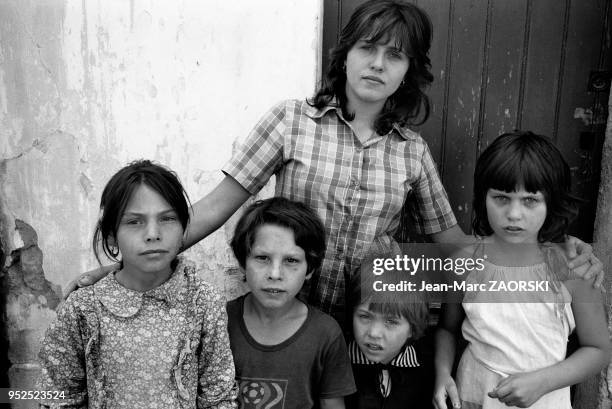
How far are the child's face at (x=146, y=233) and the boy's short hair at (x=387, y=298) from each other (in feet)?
2.08

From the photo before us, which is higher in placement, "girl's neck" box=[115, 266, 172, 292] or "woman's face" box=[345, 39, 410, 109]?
"woman's face" box=[345, 39, 410, 109]

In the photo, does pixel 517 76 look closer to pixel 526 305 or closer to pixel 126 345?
pixel 526 305

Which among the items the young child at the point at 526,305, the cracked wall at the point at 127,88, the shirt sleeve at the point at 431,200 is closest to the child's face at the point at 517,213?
the young child at the point at 526,305

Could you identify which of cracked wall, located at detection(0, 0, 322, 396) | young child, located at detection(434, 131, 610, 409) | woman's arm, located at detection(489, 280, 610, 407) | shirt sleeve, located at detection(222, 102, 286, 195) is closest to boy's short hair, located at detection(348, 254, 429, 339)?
young child, located at detection(434, 131, 610, 409)

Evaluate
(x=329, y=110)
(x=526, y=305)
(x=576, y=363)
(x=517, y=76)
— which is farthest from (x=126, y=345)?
(x=517, y=76)

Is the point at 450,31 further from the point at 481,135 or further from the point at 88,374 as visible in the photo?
the point at 88,374

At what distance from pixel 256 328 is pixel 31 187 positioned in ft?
4.07

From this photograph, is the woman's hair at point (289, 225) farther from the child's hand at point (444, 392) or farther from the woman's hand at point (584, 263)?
the woman's hand at point (584, 263)

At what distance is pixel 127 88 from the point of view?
2.35 meters

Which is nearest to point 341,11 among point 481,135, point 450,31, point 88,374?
point 450,31

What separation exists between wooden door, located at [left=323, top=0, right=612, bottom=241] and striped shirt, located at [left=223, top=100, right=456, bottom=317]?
0.59m

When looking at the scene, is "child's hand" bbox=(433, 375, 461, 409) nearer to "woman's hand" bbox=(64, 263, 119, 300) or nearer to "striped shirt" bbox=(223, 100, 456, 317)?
"striped shirt" bbox=(223, 100, 456, 317)

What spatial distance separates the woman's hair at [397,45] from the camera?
186cm

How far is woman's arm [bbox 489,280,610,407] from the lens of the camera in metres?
1.74
